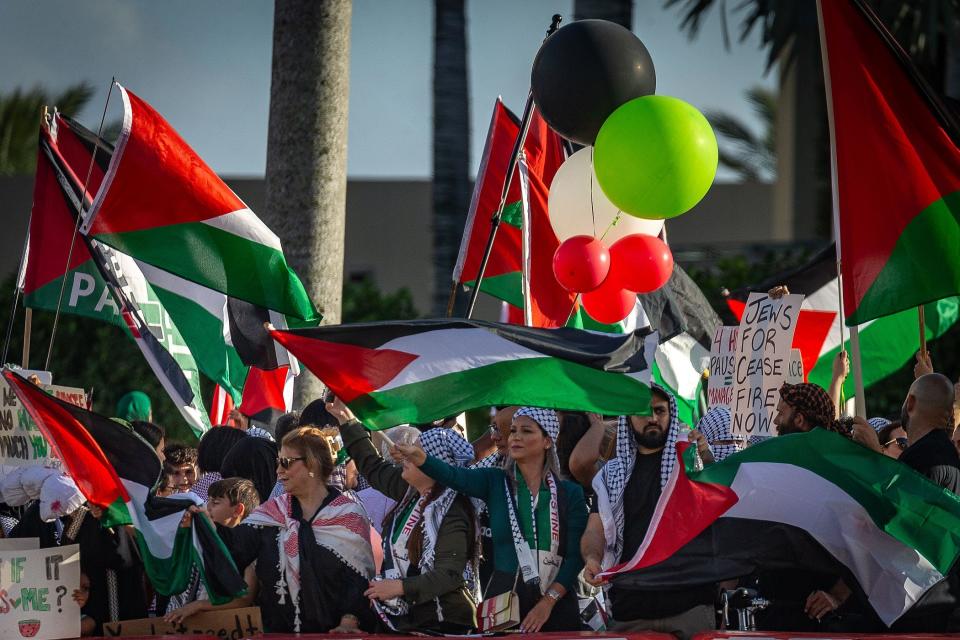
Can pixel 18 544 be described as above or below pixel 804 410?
below

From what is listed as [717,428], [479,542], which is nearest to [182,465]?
[479,542]

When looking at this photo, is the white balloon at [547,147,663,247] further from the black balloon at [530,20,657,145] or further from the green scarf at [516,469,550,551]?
the green scarf at [516,469,550,551]

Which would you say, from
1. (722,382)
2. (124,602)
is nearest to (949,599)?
(722,382)

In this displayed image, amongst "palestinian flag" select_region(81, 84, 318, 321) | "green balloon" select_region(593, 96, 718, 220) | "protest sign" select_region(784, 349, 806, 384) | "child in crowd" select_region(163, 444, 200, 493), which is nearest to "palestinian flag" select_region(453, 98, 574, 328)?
"palestinian flag" select_region(81, 84, 318, 321)

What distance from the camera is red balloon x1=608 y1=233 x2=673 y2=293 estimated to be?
312 inches

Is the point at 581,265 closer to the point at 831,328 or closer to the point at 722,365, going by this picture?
the point at 722,365

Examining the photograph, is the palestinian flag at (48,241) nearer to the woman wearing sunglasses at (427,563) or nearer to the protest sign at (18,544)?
the protest sign at (18,544)

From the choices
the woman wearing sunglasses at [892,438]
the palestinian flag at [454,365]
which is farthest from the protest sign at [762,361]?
the palestinian flag at [454,365]

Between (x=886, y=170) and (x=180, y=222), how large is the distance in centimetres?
375

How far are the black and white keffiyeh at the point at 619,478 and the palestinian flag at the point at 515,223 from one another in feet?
9.04

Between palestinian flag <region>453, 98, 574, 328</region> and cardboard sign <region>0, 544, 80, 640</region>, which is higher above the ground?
palestinian flag <region>453, 98, 574, 328</region>

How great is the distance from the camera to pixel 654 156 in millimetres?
7113

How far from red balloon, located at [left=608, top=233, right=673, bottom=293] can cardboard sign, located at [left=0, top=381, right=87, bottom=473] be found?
3.07 m

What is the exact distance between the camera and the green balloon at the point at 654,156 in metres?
7.12
